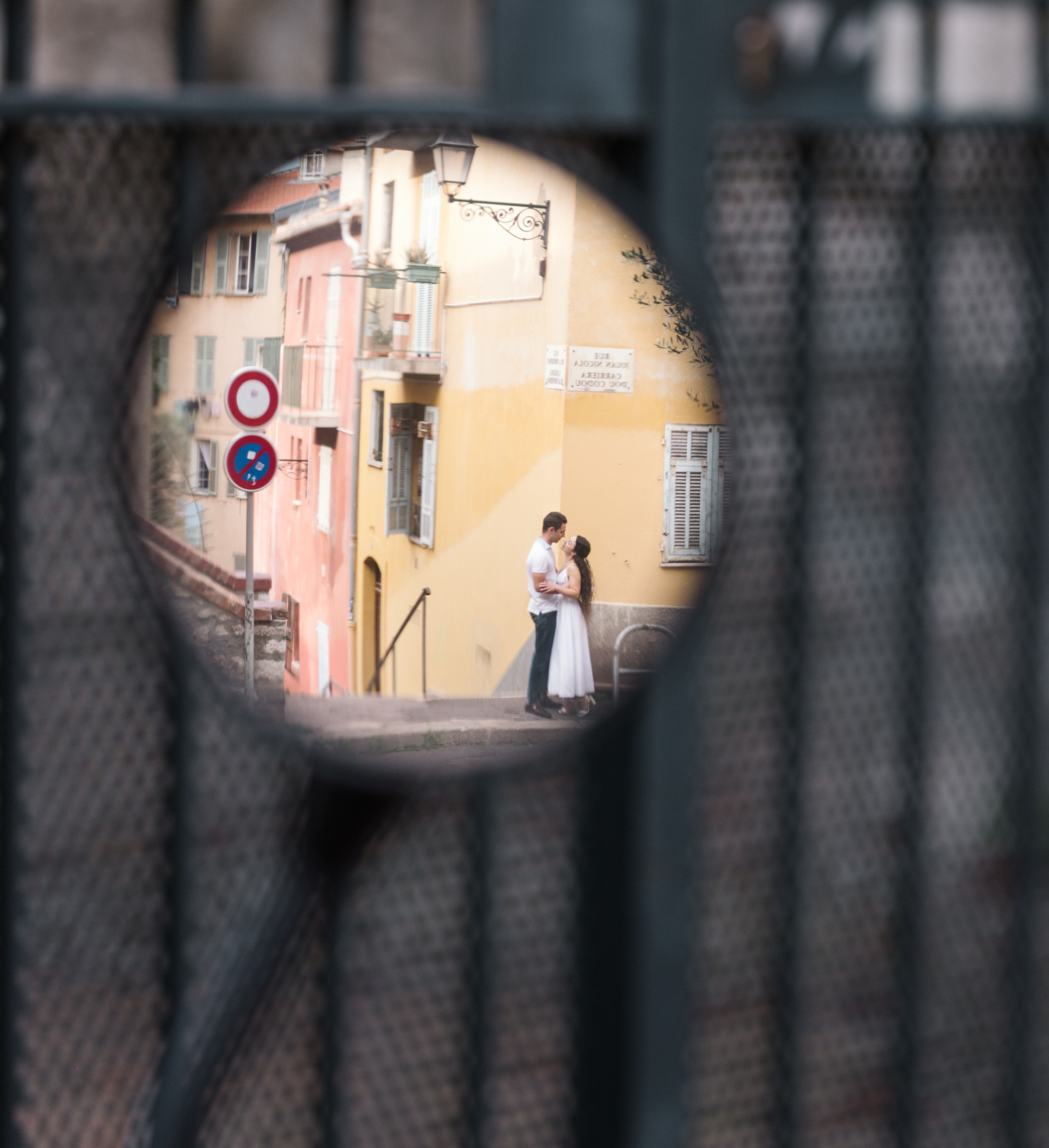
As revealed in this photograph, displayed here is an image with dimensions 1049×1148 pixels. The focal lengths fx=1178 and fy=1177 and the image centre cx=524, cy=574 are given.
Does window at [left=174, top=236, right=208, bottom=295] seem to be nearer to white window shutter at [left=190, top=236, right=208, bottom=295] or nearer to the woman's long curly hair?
white window shutter at [left=190, top=236, right=208, bottom=295]

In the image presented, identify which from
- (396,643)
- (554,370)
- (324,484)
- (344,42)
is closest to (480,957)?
(396,643)

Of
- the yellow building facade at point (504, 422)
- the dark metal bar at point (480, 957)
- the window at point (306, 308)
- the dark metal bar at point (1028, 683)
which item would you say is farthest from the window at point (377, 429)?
the dark metal bar at point (1028, 683)

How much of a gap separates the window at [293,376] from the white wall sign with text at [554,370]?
29cm

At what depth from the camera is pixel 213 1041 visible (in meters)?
1.50

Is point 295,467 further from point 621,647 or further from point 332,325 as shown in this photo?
point 621,647

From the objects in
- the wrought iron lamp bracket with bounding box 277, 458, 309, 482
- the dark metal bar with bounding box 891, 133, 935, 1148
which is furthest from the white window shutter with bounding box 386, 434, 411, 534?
the dark metal bar with bounding box 891, 133, 935, 1148

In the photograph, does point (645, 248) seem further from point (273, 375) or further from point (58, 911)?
point (58, 911)

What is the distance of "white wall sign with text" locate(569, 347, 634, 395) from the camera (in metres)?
1.43

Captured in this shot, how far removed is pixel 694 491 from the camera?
4.86 feet

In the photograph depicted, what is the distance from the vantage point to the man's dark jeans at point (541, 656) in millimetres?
1455

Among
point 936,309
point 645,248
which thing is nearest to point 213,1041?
point 645,248

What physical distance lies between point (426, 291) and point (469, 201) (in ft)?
0.41

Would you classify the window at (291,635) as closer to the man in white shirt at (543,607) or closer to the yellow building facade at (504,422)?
the yellow building facade at (504,422)

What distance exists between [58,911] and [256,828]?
0.84 ft
